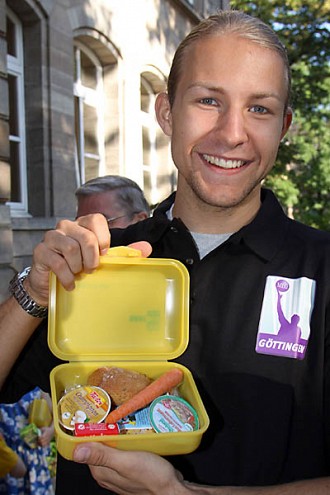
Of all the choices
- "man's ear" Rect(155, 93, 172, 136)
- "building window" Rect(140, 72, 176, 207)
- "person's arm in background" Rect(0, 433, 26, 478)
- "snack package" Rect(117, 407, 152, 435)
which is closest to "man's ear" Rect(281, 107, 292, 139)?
"man's ear" Rect(155, 93, 172, 136)

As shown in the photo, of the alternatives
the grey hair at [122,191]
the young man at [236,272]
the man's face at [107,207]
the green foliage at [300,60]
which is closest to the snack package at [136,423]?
the young man at [236,272]

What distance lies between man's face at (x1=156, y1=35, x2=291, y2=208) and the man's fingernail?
766 mm

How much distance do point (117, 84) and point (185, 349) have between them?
244 inches

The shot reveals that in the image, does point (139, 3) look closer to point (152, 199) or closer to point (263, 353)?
point (152, 199)

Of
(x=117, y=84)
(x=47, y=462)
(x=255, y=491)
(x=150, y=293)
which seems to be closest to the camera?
(x=255, y=491)

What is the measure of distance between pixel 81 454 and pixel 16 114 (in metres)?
4.97

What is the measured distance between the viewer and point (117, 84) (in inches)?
279

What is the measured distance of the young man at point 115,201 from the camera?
11.0 ft

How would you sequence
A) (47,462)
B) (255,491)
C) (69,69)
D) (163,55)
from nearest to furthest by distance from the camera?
(255,491) < (47,462) < (69,69) < (163,55)

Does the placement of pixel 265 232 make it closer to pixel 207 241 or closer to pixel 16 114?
pixel 207 241

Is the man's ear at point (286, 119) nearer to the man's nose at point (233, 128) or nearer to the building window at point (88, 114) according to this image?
the man's nose at point (233, 128)

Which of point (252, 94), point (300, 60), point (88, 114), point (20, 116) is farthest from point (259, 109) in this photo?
point (300, 60)

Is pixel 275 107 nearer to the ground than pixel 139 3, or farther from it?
nearer to the ground

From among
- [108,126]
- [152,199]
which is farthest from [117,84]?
[152,199]
